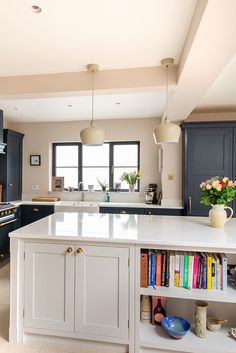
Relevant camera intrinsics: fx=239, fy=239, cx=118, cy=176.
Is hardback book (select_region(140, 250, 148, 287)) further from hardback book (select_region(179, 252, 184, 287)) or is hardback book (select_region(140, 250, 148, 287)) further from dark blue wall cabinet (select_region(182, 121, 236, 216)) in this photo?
dark blue wall cabinet (select_region(182, 121, 236, 216))

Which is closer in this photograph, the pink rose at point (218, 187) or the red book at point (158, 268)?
the red book at point (158, 268)

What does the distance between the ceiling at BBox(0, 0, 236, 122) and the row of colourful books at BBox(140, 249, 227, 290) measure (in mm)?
1480

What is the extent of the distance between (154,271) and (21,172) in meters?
3.95

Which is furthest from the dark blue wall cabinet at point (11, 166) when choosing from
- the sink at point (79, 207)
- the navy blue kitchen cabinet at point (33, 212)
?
the sink at point (79, 207)

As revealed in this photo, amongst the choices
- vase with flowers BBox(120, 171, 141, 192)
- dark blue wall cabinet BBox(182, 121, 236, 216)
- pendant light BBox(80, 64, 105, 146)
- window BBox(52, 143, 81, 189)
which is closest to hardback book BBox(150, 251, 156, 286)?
pendant light BBox(80, 64, 105, 146)

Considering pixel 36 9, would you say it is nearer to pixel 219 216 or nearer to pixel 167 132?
pixel 167 132

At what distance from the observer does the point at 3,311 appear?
2371 millimetres

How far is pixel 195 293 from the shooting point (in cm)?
174

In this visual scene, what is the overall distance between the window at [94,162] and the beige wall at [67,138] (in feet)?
0.61

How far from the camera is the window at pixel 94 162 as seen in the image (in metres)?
4.83

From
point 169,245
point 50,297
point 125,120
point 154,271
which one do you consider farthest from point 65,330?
point 125,120

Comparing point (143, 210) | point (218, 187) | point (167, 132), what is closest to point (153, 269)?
point (218, 187)

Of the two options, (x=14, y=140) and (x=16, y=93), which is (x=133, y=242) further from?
(x=14, y=140)

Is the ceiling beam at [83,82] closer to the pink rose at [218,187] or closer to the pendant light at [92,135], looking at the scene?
the pendant light at [92,135]
